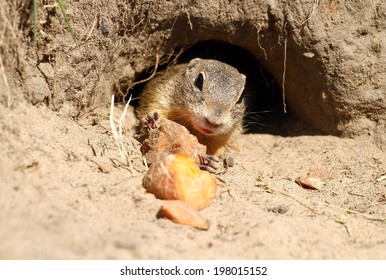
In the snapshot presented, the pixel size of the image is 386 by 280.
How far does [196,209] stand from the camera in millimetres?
4055

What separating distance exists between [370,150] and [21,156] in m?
4.30

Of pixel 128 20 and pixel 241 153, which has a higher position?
pixel 128 20

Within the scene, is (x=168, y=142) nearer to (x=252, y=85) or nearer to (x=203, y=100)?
(x=203, y=100)

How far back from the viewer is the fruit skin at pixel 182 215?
374 cm

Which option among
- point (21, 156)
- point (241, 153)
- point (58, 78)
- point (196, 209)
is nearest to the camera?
point (21, 156)

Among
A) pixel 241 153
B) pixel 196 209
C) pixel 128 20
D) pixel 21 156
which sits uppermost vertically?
pixel 128 20

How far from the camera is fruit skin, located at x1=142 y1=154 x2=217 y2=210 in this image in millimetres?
4047

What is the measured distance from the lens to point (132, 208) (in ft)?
12.6

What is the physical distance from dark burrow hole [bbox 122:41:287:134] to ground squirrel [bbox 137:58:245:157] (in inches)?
20.7

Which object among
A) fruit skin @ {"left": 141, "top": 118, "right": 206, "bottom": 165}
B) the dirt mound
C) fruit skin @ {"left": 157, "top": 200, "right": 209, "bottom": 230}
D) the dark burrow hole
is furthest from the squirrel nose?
fruit skin @ {"left": 157, "top": 200, "right": 209, "bottom": 230}

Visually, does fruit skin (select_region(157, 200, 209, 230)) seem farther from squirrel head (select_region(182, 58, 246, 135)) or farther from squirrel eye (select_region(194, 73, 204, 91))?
squirrel eye (select_region(194, 73, 204, 91))

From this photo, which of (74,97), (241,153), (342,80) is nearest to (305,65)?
(342,80)

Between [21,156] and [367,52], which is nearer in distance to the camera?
[21,156]

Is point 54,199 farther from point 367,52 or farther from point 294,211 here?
point 367,52
